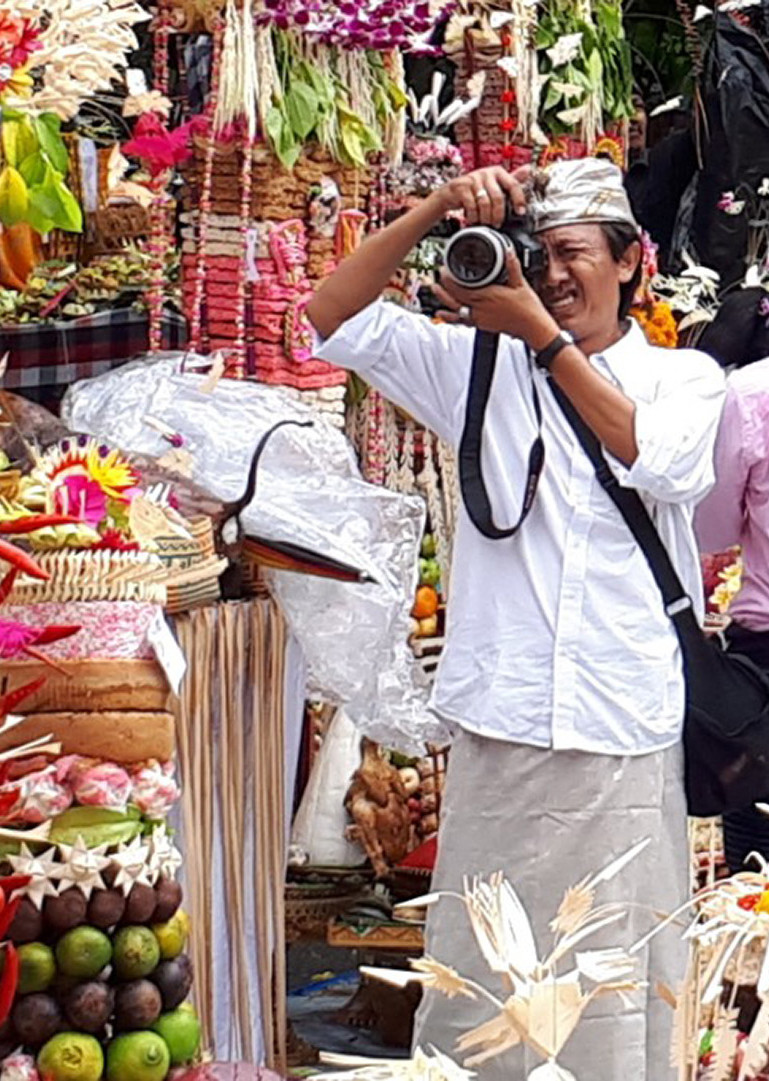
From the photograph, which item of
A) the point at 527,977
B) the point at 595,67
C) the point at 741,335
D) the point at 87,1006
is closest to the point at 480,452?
the point at 87,1006

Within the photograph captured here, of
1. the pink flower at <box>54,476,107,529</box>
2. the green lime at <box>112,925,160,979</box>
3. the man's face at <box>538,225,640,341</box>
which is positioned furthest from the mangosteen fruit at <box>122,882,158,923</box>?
the man's face at <box>538,225,640,341</box>

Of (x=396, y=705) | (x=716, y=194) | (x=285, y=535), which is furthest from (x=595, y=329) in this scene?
(x=716, y=194)

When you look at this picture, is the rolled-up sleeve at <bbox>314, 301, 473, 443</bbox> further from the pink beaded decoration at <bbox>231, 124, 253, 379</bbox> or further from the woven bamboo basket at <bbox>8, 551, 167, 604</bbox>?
the pink beaded decoration at <bbox>231, 124, 253, 379</bbox>

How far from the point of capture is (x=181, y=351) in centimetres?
387

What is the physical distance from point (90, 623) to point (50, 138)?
61 centimetres

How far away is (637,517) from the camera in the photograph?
9.03 feet

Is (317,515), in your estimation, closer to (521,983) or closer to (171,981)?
(171,981)

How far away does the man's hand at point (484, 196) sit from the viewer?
8.98 feet

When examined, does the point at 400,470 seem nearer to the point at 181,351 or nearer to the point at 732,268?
the point at 181,351

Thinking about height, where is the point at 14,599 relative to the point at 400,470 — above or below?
above

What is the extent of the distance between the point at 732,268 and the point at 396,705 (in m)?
2.21

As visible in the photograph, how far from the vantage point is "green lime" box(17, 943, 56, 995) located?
243 centimetres

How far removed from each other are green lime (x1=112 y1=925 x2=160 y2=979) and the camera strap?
690 millimetres

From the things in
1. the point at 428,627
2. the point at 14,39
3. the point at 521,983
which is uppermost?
the point at 14,39
